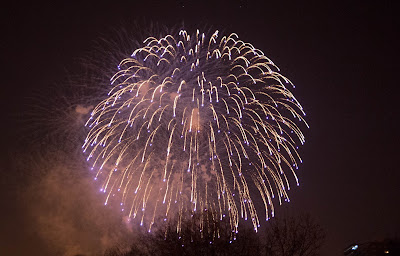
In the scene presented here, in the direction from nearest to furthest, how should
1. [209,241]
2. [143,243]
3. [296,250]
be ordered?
1. [296,250]
2. [209,241]
3. [143,243]

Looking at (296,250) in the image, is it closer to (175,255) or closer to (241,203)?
(175,255)

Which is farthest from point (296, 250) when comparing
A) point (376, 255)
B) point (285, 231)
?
point (376, 255)

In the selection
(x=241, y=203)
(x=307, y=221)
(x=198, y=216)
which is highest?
(x=198, y=216)

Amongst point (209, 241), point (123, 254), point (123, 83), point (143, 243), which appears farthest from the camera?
point (123, 254)

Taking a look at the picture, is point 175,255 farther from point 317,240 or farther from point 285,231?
point 317,240

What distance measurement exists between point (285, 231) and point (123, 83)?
2277cm

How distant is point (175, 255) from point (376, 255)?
144 feet

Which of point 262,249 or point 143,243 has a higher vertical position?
point 143,243

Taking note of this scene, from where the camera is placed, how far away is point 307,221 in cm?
4194

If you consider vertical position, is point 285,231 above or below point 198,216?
below

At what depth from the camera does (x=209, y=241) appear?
43.6 metres

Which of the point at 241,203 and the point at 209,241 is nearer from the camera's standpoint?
the point at 241,203

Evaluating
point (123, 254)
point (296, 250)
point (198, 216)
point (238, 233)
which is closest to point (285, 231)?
point (296, 250)

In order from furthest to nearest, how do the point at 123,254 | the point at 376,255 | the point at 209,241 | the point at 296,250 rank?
1. the point at 376,255
2. the point at 123,254
3. the point at 209,241
4. the point at 296,250
